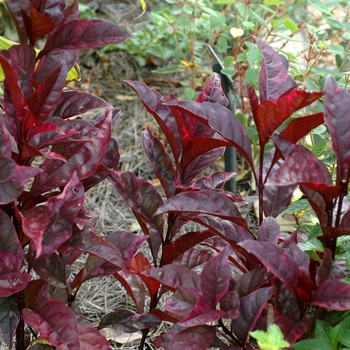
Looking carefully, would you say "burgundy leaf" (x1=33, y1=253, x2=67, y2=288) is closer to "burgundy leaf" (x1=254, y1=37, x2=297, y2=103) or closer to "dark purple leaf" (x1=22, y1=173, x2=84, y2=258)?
"dark purple leaf" (x1=22, y1=173, x2=84, y2=258)

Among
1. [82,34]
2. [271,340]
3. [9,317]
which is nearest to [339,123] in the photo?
[271,340]

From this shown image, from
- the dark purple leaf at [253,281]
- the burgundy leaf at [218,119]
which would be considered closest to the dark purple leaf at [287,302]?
the dark purple leaf at [253,281]

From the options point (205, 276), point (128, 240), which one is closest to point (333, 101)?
point (205, 276)

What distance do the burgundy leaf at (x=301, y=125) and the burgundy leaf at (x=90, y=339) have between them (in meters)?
0.57

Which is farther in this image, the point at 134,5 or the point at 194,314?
the point at 134,5

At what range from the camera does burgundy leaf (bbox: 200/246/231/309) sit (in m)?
1.09

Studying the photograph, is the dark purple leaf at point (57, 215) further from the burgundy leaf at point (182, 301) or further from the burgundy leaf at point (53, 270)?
the burgundy leaf at point (182, 301)

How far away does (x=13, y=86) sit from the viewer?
3.42 ft

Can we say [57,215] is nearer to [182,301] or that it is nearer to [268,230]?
[182,301]

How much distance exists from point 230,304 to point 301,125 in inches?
14.7

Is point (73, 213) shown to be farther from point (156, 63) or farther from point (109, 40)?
point (156, 63)

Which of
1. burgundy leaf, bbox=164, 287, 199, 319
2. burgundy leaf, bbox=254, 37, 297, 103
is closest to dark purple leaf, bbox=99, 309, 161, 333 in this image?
burgundy leaf, bbox=164, 287, 199, 319

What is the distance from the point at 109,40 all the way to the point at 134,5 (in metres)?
3.07

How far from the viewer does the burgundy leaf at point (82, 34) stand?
116 cm
